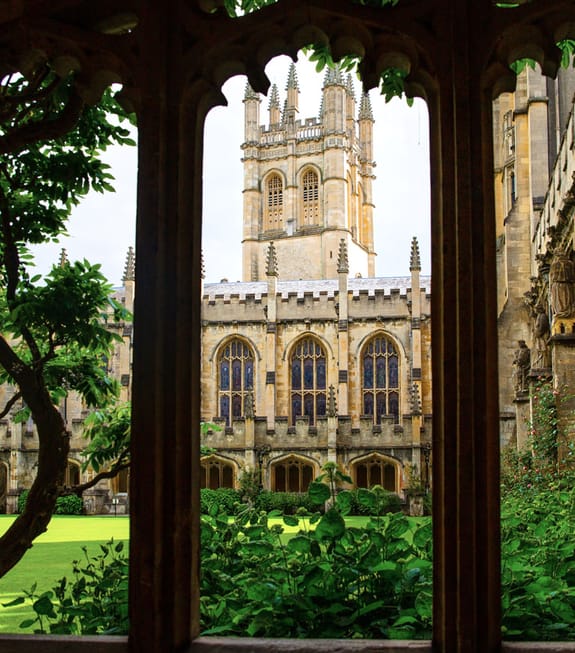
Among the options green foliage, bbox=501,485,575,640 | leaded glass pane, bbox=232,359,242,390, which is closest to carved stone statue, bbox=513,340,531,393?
green foliage, bbox=501,485,575,640

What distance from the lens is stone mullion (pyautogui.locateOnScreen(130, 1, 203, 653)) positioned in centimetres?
167

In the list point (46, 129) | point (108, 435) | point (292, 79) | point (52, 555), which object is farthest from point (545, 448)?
point (292, 79)

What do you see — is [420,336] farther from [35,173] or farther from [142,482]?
[142,482]

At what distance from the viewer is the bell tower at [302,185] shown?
37.0m

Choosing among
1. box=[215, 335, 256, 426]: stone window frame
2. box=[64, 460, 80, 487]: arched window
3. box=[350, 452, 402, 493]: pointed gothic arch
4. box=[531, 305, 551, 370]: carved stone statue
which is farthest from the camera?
box=[215, 335, 256, 426]: stone window frame

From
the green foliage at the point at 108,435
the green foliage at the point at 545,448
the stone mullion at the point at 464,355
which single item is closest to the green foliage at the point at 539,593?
Result: the stone mullion at the point at 464,355

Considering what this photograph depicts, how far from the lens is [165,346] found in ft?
5.75

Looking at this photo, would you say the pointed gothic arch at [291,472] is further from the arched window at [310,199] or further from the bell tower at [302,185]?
the arched window at [310,199]

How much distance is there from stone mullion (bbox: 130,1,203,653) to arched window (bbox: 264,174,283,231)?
36.7 m

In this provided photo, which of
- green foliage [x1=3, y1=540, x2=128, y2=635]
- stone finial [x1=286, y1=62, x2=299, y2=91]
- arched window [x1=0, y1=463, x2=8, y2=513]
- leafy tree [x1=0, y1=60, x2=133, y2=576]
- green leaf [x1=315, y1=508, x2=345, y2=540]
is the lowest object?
Result: arched window [x1=0, y1=463, x2=8, y2=513]

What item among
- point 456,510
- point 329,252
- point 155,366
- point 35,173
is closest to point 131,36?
point 155,366

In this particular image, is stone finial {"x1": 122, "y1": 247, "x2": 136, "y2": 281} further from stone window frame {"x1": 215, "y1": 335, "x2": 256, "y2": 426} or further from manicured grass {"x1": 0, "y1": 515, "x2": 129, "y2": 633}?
manicured grass {"x1": 0, "y1": 515, "x2": 129, "y2": 633}

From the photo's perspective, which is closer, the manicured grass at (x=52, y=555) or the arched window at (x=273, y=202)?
the manicured grass at (x=52, y=555)

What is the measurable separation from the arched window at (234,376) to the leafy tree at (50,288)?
69.4ft
